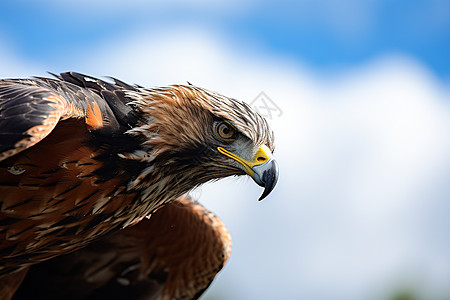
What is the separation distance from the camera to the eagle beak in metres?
5.06

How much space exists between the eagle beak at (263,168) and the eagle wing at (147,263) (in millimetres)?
1845

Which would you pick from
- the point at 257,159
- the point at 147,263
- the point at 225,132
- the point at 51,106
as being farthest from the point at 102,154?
the point at 147,263

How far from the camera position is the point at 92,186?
5207 mm

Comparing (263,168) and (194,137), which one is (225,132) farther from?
(263,168)

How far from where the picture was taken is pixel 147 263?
7.33m

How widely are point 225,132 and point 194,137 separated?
24cm

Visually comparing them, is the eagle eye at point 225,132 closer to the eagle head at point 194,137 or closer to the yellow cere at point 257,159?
the eagle head at point 194,137

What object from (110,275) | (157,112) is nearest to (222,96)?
(157,112)

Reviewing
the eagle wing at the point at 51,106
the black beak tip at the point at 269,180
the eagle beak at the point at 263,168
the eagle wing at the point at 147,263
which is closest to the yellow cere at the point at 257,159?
the eagle beak at the point at 263,168

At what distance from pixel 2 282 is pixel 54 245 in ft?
3.61

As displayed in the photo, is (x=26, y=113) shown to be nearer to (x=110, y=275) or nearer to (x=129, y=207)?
(x=129, y=207)

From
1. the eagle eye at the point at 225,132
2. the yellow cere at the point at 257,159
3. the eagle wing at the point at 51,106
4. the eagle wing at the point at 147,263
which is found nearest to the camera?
the eagle wing at the point at 51,106

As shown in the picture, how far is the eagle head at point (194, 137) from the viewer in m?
5.25

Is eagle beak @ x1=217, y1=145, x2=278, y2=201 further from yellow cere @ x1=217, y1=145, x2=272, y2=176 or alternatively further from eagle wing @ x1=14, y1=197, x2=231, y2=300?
eagle wing @ x1=14, y1=197, x2=231, y2=300
